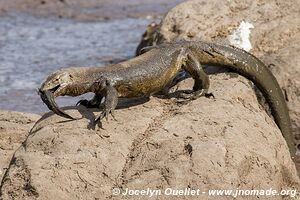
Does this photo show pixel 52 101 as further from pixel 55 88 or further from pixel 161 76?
pixel 161 76

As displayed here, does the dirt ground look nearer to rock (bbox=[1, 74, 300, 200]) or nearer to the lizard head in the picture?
rock (bbox=[1, 74, 300, 200])

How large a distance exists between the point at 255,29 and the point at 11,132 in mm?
2807

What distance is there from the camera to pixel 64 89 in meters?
6.65

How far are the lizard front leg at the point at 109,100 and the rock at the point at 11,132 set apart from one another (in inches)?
35.8

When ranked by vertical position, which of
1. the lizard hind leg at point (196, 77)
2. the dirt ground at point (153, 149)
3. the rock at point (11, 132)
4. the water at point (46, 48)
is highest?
the lizard hind leg at point (196, 77)

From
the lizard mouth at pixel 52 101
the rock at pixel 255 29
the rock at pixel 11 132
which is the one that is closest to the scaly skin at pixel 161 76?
the lizard mouth at pixel 52 101

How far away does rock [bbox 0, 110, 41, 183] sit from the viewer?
6832 mm

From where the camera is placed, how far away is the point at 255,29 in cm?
837

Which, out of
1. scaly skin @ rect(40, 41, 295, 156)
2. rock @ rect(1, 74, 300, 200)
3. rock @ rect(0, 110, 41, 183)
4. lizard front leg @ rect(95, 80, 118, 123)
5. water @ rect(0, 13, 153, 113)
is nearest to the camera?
rock @ rect(1, 74, 300, 200)

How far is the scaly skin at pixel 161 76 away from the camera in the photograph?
6.65 meters

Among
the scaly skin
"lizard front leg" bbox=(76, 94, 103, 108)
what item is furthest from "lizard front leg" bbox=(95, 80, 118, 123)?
"lizard front leg" bbox=(76, 94, 103, 108)

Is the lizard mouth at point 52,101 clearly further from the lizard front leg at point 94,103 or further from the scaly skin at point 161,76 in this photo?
the lizard front leg at point 94,103

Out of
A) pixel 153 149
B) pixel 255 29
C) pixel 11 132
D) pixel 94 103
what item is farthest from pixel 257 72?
pixel 11 132

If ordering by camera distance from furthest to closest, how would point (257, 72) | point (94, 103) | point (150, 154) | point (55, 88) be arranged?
point (257, 72), point (94, 103), point (55, 88), point (150, 154)
